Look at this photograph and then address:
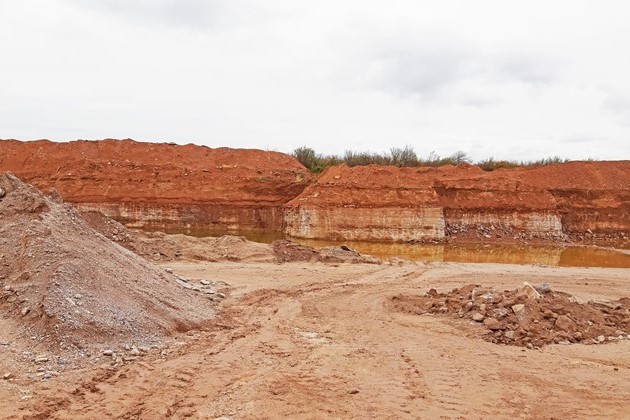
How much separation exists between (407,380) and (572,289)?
31.7 feet

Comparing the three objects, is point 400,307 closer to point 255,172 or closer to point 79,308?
point 79,308

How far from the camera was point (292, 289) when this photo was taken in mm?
12609

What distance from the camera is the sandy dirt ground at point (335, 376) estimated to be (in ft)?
17.7

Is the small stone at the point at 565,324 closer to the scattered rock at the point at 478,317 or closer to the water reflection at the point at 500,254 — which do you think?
the scattered rock at the point at 478,317

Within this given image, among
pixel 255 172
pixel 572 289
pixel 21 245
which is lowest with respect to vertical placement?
pixel 572 289

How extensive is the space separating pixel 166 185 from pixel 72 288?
2769cm

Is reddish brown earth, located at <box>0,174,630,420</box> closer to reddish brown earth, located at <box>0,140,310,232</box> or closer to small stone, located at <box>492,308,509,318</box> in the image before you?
small stone, located at <box>492,308,509,318</box>

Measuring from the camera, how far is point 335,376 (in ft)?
21.1

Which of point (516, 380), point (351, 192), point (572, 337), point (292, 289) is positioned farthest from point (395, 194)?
point (516, 380)

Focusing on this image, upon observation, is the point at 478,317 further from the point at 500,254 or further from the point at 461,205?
the point at 461,205

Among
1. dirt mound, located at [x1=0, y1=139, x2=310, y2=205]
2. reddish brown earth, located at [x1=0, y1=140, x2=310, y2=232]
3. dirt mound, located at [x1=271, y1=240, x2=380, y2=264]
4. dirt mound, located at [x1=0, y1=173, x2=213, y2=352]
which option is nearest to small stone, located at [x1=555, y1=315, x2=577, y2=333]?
dirt mound, located at [x1=0, y1=173, x2=213, y2=352]

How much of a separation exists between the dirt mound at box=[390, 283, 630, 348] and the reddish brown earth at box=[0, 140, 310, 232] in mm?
22515

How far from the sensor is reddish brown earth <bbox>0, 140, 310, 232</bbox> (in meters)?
32.7

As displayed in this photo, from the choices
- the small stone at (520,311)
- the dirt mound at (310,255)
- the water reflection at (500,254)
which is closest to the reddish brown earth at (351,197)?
the water reflection at (500,254)
